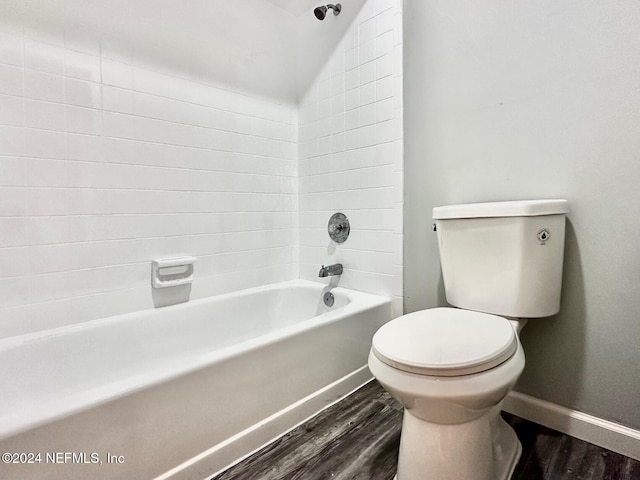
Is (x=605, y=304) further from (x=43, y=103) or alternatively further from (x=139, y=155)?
(x=43, y=103)

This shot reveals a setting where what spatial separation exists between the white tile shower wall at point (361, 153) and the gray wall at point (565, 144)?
8.9 inches

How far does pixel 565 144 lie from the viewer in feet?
3.95

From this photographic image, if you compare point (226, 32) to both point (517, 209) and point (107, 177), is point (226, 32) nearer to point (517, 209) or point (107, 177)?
point (107, 177)

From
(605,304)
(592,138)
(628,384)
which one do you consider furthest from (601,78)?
(628,384)

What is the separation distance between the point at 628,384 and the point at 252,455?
131 centimetres

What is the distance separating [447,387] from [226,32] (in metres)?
2.02

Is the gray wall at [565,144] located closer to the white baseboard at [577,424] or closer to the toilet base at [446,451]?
the white baseboard at [577,424]

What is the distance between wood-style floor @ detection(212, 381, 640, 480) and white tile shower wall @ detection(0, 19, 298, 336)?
3.00 ft

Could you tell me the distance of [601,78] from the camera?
1.12 metres

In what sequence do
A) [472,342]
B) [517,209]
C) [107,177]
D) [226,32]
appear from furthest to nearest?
[226,32] → [107,177] → [517,209] → [472,342]

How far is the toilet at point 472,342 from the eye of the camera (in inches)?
32.5

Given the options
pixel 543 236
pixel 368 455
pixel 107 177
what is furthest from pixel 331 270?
pixel 107 177

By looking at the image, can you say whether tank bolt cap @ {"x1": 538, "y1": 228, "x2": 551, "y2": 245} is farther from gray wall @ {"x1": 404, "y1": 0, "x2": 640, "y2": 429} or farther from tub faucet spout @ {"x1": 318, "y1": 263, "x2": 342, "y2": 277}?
tub faucet spout @ {"x1": 318, "y1": 263, "x2": 342, "y2": 277}

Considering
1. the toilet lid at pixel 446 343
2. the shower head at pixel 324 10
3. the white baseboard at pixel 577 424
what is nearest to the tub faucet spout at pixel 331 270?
the toilet lid at pixel 446 343
